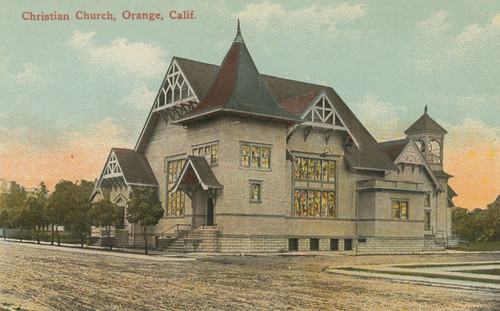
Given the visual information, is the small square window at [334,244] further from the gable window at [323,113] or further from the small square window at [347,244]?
the gable window at [323,113]

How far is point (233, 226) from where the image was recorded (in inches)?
1718

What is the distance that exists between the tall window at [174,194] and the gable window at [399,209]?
59.2 feet

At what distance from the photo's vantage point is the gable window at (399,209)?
54.1 m

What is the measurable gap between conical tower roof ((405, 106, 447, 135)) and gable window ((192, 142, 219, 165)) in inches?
1210

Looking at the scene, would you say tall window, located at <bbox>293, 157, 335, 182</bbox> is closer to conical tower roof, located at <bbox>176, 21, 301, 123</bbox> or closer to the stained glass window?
the stained glass window

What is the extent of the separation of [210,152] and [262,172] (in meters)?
4.05

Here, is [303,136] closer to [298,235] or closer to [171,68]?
[298,235]

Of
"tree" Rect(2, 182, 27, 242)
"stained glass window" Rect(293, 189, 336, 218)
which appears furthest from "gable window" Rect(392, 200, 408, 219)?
"tree" Rect(2, 182, 27, 242)

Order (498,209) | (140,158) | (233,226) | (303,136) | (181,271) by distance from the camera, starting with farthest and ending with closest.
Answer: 1. (498,209)
2. (140,158)
3. (303,136)
4. (233,226)
5. (181,271)

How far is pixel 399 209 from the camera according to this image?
5450 centimetres

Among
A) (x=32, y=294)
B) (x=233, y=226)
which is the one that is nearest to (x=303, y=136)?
(x=233, y=226)

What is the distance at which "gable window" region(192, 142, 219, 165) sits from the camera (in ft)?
148

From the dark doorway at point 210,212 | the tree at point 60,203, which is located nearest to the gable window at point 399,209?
the dark doorway at point 210,212

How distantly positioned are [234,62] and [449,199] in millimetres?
35936
